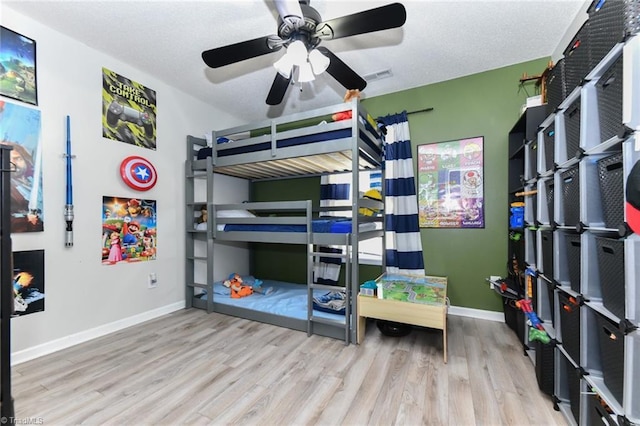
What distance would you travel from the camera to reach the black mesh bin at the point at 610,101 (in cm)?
104

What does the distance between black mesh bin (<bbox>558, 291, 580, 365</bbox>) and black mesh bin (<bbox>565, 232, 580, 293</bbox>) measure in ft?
0.27

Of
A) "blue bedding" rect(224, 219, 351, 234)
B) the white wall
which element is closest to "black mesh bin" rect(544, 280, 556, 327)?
"blue bedding" rect(224, 219, 351, 234)

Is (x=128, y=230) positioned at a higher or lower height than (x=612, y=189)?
lower

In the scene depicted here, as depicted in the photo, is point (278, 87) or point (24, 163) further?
point (278, 87)

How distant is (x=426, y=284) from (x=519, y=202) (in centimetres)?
118

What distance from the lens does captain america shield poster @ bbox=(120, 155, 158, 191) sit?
8.68 feet

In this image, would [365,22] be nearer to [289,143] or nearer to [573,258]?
[289,143]

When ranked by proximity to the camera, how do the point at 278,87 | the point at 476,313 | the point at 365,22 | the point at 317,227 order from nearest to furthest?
the point at 365,22, the point at 278,87, the point at 317,227, the point at 476,313

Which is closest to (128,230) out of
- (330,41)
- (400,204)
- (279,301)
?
(279,301)

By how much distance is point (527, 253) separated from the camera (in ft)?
7.11

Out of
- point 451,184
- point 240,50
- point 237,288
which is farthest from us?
point 237,288

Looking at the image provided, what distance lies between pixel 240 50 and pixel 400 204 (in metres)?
2.26

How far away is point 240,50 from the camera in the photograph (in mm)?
1812

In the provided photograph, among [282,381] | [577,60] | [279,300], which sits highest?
[577,60]
